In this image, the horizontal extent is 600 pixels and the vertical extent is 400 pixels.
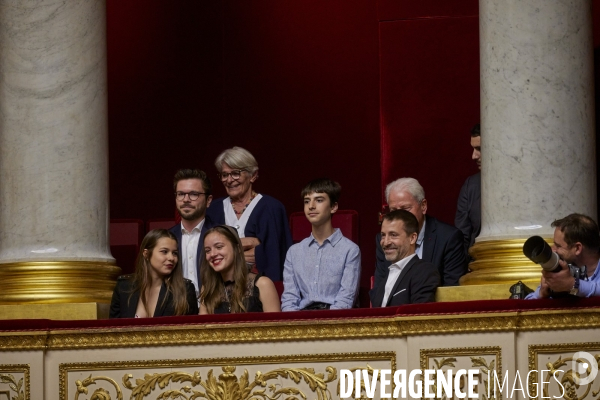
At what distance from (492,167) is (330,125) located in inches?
138

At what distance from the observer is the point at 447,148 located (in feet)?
30.6

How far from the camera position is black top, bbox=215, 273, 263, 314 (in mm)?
6430

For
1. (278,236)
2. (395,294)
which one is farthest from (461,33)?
(395,294)

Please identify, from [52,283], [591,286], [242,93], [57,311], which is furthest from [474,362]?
[242,93]

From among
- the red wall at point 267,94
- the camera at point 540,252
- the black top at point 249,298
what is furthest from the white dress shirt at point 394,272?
the red wall at point 267,94

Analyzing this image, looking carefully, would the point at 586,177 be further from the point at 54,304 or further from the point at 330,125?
the point at 330,125

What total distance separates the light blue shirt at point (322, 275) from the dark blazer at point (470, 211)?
3.22 feet

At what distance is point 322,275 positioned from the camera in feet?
22.4

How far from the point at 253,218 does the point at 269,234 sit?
0.44 feet

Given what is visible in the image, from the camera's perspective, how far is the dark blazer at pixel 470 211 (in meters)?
7.57

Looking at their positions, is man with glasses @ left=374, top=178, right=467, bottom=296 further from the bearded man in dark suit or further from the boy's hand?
the boy's hand

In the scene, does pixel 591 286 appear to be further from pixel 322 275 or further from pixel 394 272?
pixel 322 275

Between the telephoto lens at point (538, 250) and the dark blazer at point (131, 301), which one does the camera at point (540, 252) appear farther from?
the dark blazer at point (131, 301)

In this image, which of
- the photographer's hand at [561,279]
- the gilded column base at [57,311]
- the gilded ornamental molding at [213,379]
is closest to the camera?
the photographer's hand at [561,279]
